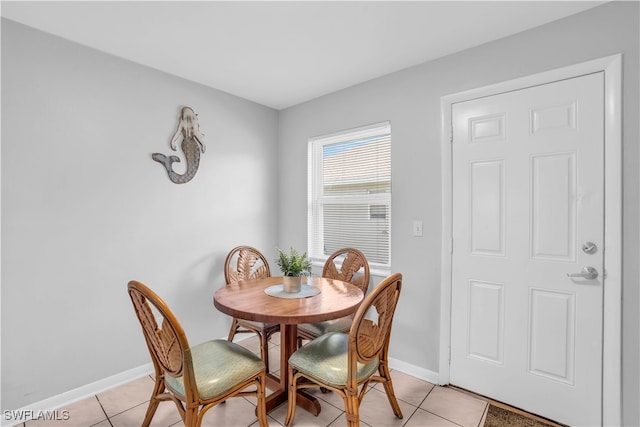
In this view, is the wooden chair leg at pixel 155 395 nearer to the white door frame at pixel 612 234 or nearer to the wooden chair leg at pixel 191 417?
the wooden chair leg at pixel 191 417

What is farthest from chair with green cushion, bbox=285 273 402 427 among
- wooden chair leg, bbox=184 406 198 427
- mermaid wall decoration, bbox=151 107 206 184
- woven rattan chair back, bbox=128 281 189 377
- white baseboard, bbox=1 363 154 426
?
mermaid wall decoration, bbox=151 107 206 184

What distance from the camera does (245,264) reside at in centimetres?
287

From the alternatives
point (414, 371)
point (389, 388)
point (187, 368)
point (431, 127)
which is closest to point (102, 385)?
point (187, 368)

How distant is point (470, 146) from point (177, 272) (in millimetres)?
2479

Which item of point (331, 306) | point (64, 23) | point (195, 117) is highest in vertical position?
point (64, 23)

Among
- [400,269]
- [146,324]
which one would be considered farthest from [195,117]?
[400,269]

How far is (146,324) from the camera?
4.79 ft

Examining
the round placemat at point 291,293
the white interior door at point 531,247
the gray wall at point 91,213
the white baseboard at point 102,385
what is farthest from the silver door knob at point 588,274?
the gray wall at point 91,213

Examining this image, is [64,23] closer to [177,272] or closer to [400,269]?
[177,272]

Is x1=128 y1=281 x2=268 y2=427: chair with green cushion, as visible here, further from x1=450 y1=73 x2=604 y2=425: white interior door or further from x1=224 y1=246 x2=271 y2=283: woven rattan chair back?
x1=450 y1=73 x2=604 y2=425: white interior door

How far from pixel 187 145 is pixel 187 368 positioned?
1876mm

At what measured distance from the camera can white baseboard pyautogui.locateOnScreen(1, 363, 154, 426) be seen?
186 cm

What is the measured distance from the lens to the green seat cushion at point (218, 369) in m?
1.49

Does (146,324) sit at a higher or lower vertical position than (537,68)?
lower
